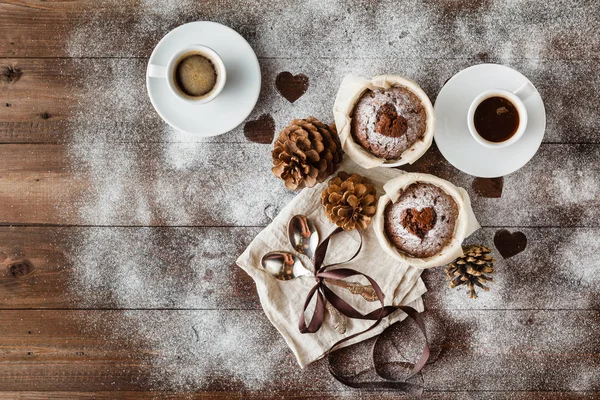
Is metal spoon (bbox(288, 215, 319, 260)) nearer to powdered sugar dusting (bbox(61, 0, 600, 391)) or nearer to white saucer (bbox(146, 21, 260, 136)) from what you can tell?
powdered sugar dusting (bbox(61, 0, 600, 391))

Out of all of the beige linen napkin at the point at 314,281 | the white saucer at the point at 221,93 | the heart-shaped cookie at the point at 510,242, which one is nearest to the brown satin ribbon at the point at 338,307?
the beige linen napkin at the point at 314,281

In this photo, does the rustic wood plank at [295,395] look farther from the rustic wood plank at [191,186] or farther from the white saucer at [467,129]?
the white saucer at [467,129]

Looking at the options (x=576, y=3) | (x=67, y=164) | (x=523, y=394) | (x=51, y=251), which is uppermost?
(x=576, y=3)

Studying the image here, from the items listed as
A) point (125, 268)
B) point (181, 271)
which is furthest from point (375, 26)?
point (125, 268)

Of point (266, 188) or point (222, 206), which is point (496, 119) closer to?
point (266, 188)

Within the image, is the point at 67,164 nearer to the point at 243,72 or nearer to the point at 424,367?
the point at 243,72

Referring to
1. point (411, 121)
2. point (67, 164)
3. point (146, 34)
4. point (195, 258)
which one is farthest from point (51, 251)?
point (411, 121)

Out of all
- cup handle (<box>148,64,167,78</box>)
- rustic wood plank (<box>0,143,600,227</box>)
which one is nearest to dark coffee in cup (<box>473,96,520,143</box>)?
rustic wood plank (<box>0,143,600,227</box>)
